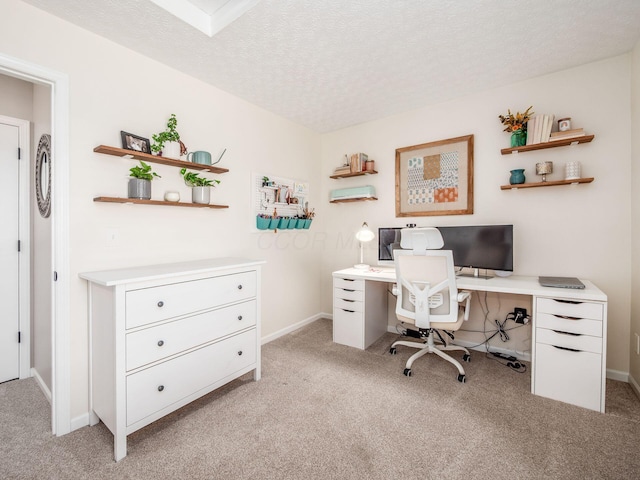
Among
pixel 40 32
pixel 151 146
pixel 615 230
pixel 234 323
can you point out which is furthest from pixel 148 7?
pixel 615 230

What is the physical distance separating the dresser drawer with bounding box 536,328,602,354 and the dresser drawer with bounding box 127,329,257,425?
84.5 inches

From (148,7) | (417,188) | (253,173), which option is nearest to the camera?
(148,7)

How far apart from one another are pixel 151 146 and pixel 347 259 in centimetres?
252

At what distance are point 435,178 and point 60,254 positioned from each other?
10.6 ft

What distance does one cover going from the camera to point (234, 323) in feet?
7.20

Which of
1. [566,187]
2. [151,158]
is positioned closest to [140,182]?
[151,158]

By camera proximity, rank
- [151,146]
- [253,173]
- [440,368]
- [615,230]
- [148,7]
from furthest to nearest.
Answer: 1. [253,173]
2. [440,368]
3. [615,230]
4. [151,146]
5. [148,7]

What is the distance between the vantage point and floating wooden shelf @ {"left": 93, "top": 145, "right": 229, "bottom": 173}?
1891 mm

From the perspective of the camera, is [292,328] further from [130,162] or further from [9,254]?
[9,254]

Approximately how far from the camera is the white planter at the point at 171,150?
222cm

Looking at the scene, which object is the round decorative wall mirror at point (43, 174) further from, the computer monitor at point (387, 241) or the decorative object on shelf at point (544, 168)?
the decorative object on shelf at point (544, 168)

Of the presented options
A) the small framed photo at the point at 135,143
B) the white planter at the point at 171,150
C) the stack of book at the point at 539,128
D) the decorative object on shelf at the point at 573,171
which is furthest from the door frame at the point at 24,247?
the decorative object on shelf at the point at 573,171

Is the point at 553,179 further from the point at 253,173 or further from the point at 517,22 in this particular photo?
the point at 253,173

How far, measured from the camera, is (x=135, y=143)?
6.83 feet
